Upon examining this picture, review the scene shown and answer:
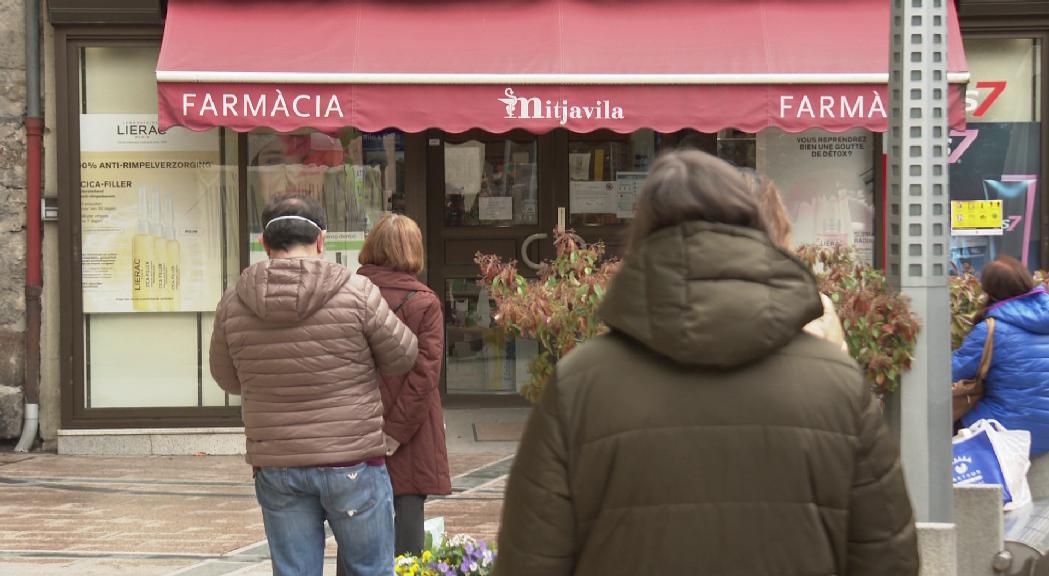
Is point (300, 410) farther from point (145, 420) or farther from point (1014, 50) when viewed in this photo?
point (1014, 50)

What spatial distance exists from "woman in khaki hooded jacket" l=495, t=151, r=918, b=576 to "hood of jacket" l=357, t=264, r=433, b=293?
290cm

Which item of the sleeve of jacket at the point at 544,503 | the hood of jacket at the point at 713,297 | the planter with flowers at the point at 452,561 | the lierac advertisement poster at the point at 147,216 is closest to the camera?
the hood of jacket at the point at 713,297

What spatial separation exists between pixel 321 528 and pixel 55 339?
5.92 metres

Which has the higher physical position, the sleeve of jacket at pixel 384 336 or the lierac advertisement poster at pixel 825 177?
the lierac advertisement poster at pixel 825 177

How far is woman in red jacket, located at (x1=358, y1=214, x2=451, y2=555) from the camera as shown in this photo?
16.2 ft

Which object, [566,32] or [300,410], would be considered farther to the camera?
[566,32]

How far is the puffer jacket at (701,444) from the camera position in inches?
82.7

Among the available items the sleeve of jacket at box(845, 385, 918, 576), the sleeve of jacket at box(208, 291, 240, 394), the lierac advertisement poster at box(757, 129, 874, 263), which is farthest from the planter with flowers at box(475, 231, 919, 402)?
the lierac advertisement poster at box(757, 129, 874, 263)

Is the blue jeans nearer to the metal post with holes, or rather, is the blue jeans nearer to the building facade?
the metal post with holes

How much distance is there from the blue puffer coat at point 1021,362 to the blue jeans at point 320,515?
2688 mm

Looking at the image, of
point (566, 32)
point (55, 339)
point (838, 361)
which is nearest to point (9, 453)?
point (55, 339)

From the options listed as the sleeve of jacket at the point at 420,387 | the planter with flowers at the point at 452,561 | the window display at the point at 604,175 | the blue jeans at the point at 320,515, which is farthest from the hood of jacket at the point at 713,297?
the window display at the point at 604,175

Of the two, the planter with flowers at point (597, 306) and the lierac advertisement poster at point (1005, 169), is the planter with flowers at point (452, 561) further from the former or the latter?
the lierac advertisement poster at point (1005, 169)

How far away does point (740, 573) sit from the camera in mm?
2121
